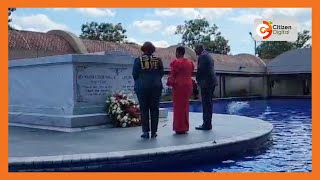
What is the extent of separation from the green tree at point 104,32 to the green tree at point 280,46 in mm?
19694

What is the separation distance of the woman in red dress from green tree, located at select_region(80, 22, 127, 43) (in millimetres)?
39600

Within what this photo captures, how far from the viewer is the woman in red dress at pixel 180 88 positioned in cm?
704

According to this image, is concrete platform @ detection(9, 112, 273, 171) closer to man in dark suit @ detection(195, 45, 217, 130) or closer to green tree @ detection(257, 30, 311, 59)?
man in dark suit @ detection(195, 45, 217, 130)

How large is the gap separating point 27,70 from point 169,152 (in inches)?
204

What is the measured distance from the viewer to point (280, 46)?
51.8 meters

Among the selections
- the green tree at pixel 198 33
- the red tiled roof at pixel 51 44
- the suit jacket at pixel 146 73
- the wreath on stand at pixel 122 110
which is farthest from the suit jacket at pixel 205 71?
the green tree at pixel 198 33

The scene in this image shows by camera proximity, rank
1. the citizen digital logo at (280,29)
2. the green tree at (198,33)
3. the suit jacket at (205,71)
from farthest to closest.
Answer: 1. the green tree at (198,33)
2. the citizen digital logo at (280,29)
3. the suit jacket at (205,71)

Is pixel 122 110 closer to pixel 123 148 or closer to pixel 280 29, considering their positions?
pixel 123 148

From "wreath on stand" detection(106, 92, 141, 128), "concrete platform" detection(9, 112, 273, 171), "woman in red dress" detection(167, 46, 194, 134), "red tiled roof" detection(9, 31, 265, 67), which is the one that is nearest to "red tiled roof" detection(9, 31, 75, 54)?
"red tiled roof" detection(9, 31, 265, 67)

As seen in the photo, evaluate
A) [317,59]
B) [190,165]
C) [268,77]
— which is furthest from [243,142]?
[268,77]

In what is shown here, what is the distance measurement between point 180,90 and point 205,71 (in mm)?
663

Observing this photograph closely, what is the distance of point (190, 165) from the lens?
5441 mm

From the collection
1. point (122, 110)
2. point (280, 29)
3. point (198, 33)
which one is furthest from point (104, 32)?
point (122, 110)

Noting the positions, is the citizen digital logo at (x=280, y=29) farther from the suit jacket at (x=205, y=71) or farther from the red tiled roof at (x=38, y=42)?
the suit jacket at (x=205, y=71)
